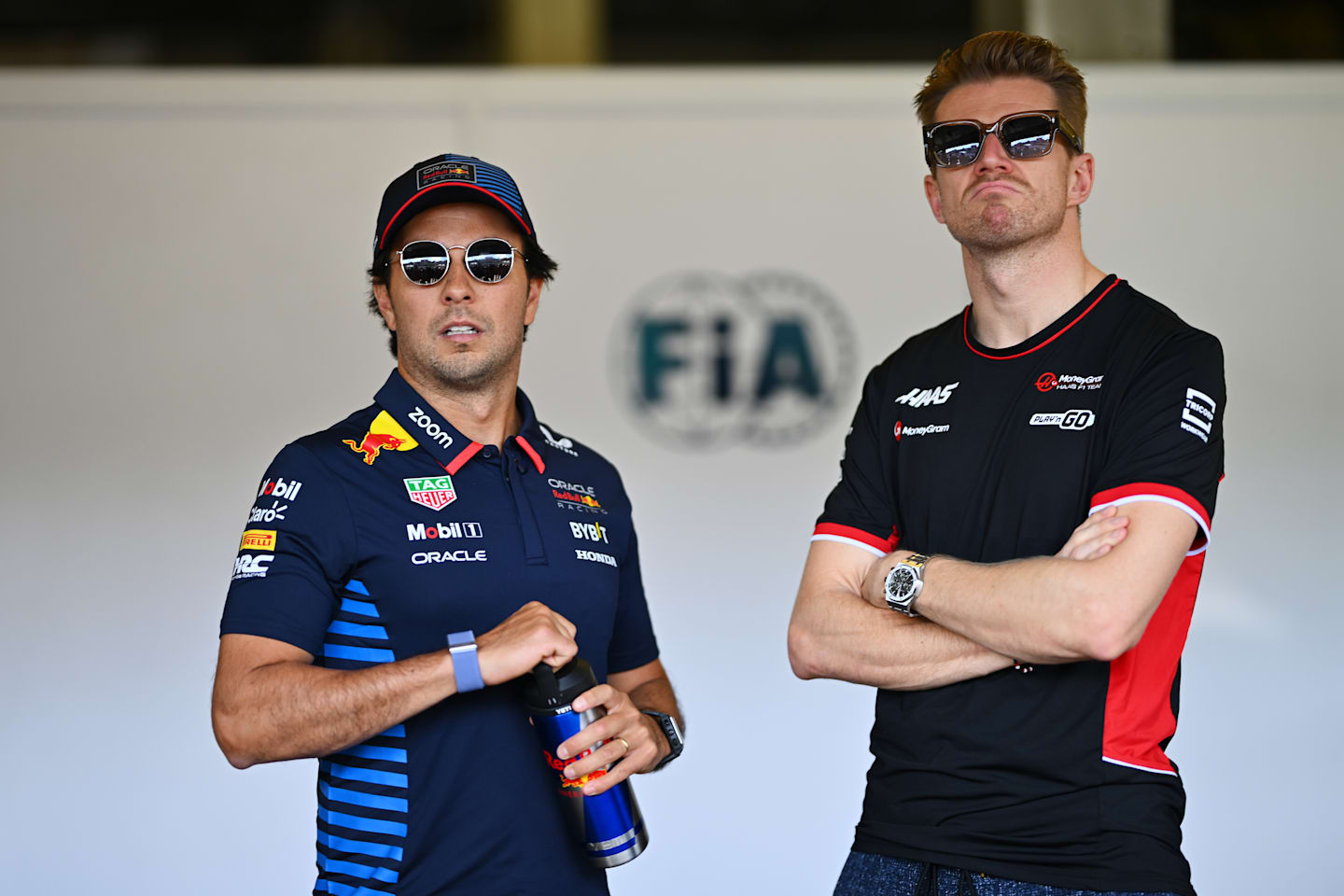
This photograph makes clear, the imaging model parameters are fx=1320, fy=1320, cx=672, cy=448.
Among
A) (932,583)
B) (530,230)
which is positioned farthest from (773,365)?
(932,583)

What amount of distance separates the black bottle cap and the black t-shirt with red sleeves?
1.46 ft

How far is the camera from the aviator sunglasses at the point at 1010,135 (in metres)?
1.86

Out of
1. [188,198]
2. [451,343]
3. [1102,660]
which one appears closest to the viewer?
[1102,660]

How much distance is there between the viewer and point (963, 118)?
6.24ft

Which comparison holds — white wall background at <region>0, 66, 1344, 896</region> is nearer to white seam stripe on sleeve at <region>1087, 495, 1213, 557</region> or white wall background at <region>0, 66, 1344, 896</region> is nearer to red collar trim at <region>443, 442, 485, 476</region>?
red collar trim at <region>443, 442, 485, 476</region>

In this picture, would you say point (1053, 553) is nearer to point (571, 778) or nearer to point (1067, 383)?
point (1067, 383)

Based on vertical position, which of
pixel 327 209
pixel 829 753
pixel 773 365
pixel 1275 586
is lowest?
pixel 829 753

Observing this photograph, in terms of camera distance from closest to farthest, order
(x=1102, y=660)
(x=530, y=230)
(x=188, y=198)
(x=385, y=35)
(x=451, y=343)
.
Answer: (x=1102, y=660), (x=451, y=343), (x=530, y=230), (x=188, y=198), (x=385, y=35)

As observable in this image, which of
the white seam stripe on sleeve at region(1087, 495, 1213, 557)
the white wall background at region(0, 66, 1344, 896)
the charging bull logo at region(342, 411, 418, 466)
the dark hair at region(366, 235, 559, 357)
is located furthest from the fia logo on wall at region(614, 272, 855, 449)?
the white seam stripe on sleeve at region(1087, 495, 1213, 557)

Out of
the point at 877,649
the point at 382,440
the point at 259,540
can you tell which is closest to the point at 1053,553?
the point at 877,649

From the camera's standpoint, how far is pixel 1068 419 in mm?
1740

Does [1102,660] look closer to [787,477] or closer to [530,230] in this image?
[530,230]

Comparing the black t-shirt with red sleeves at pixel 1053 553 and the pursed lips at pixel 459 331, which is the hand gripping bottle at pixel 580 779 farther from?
the pursed lips at pixel 459 331

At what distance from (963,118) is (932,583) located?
0.69 meters
